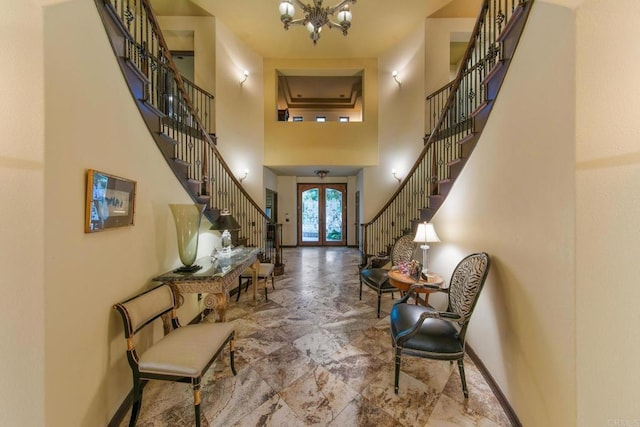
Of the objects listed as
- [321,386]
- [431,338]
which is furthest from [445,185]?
[321,386]

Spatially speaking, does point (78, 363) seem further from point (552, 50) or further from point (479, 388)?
point (552, 50)

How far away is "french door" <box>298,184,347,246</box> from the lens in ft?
26.5

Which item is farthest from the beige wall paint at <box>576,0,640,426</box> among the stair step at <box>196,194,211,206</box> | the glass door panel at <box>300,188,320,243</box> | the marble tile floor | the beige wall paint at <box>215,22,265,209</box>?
the glass door panel at <box>300,188,320,243</box>

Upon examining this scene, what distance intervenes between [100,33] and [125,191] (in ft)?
3.22

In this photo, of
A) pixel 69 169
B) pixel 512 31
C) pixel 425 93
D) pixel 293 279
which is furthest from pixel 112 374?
pixel 425 93

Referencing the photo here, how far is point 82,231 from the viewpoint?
4.25ft

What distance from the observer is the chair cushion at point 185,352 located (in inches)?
57.5

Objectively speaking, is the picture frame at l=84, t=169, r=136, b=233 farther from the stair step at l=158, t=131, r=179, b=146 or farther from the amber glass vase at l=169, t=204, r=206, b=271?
the stair step at l=158, t=131, r=179, b=146

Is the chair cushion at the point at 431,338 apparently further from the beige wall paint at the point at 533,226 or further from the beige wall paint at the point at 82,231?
the beige wall paint at the point at 82,231

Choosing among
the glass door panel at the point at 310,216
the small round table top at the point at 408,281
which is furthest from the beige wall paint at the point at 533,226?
the glass door panel at the point at 310,216

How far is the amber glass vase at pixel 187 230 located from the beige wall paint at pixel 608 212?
2.65 metres

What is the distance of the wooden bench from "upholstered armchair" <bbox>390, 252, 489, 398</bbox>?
4.54 ft

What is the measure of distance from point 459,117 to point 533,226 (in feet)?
10.5

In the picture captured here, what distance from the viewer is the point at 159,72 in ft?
8.37
